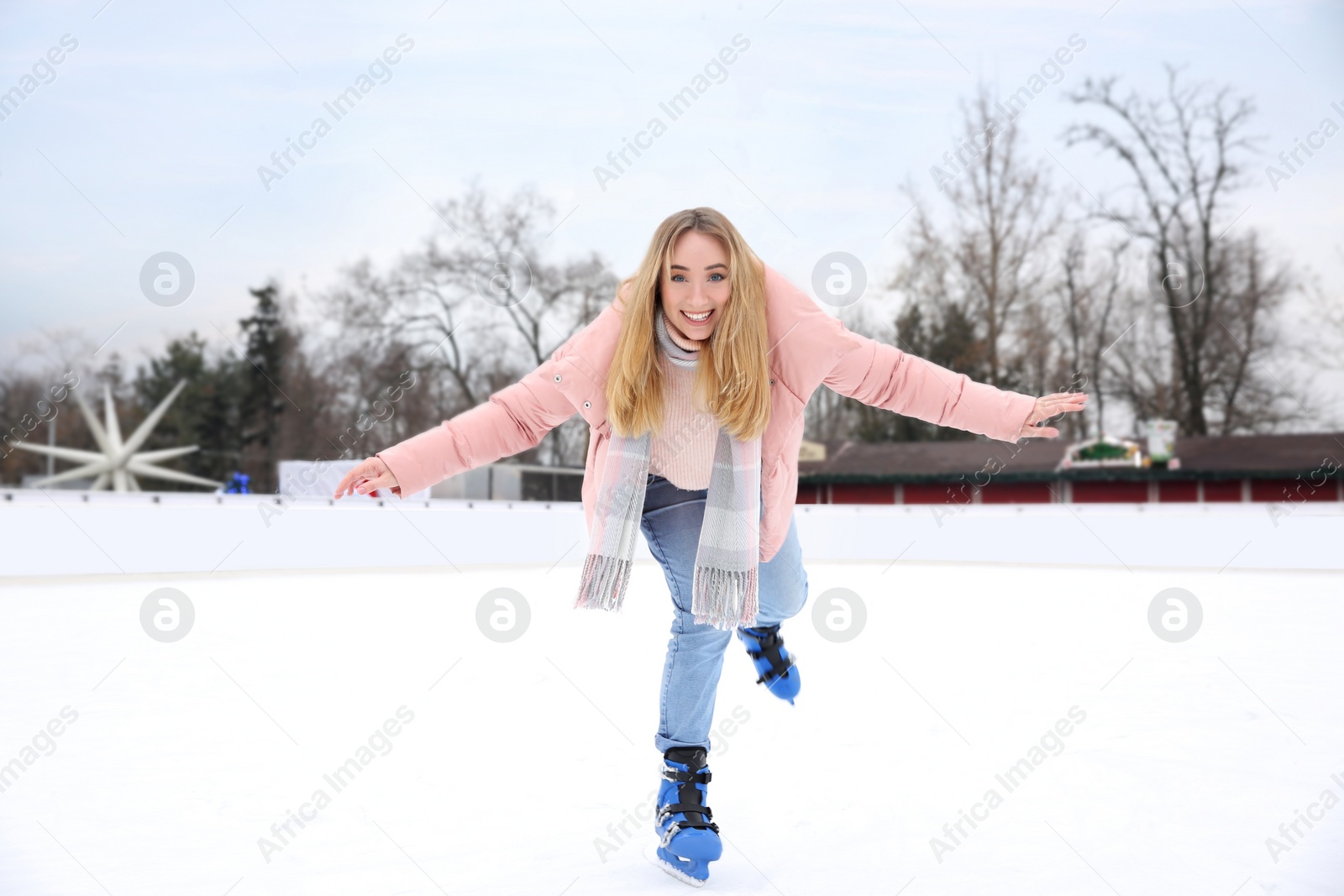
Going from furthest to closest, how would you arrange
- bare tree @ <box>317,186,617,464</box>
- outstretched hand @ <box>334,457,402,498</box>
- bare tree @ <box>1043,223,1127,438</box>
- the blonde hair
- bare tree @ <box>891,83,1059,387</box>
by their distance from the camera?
bare tree @ <box>317,186,617,464</box> → bare tree @ <box>891,83,1059,387</box> → bare tree @ <box>1043,223,1127,438</box> → outstretched hand @ <box>334,457,402,498</box> → the blonde hair

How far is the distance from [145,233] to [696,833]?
2197 cm

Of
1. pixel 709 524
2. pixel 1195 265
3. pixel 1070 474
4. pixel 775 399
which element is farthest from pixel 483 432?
pixel 1195 265

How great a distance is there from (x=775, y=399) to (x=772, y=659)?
0.99 m

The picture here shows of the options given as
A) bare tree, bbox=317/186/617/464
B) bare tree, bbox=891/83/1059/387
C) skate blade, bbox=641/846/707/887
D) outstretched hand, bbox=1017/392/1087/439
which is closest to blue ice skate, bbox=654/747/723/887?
skate blade, bbox=641/846/707/887

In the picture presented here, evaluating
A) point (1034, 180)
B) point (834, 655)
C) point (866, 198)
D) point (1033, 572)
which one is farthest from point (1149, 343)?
point (834, 655)

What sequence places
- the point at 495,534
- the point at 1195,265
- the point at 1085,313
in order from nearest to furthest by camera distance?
1. the point at 495,534
2. the point at 1195,265
3. the point at 1085,313

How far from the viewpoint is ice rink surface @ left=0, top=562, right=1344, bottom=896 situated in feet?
6.35

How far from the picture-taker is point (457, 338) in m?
20.8

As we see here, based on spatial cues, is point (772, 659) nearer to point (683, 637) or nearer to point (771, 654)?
point (771, 654)

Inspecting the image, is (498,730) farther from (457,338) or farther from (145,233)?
(145,233)

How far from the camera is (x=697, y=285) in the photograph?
2.06 meters

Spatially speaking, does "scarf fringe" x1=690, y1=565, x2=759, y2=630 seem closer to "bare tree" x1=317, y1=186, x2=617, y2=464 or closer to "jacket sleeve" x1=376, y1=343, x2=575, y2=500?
"jacket sleeve" x1=376, y1=343, x2=575, y2=500

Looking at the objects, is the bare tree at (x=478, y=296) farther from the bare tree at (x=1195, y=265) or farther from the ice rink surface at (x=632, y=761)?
the ice rink surface at (x=632, y=761)

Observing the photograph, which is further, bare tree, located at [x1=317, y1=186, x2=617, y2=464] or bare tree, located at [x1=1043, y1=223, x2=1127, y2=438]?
bare tree, located at [x1=317, y1=186, x2=617, y2=464]
